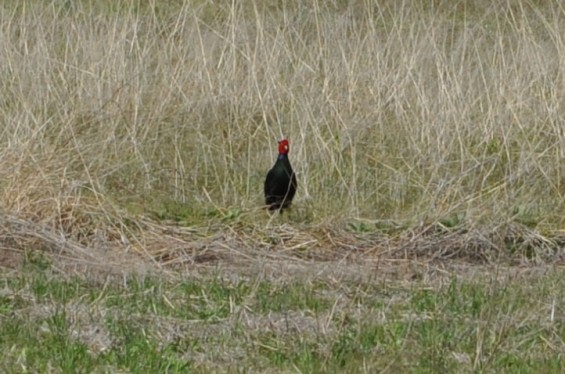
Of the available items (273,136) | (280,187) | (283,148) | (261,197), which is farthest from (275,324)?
(273,136)

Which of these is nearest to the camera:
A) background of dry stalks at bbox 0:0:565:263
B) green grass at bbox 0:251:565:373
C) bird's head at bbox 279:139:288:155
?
green grass at bbox 0:251:565:373

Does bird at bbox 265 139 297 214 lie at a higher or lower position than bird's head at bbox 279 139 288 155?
lower

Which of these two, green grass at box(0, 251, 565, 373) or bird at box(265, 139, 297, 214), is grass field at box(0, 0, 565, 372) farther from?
bird at box(265, 139, 297, 214)

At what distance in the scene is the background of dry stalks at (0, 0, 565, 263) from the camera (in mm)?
→ 5934

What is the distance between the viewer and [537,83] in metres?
7.73

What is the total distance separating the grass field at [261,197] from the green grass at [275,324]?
0.01 meters

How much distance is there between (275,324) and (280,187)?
6.60 ft

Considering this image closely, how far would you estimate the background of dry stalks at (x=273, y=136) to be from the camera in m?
5.93

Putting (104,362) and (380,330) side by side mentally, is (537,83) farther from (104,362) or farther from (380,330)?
(104,362)

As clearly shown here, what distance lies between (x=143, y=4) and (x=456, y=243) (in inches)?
288

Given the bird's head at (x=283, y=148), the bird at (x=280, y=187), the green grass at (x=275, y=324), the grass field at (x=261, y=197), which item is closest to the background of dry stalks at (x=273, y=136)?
the grass field at (x=261, y=197)

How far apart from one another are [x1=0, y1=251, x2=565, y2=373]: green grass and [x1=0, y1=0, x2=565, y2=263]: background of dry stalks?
2.54ft

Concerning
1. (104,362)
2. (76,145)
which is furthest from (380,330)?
(76,145)

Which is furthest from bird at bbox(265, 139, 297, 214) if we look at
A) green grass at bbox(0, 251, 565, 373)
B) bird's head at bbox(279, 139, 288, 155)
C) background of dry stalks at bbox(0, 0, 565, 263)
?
green grass at bbox(0, 251, 565, 373)
